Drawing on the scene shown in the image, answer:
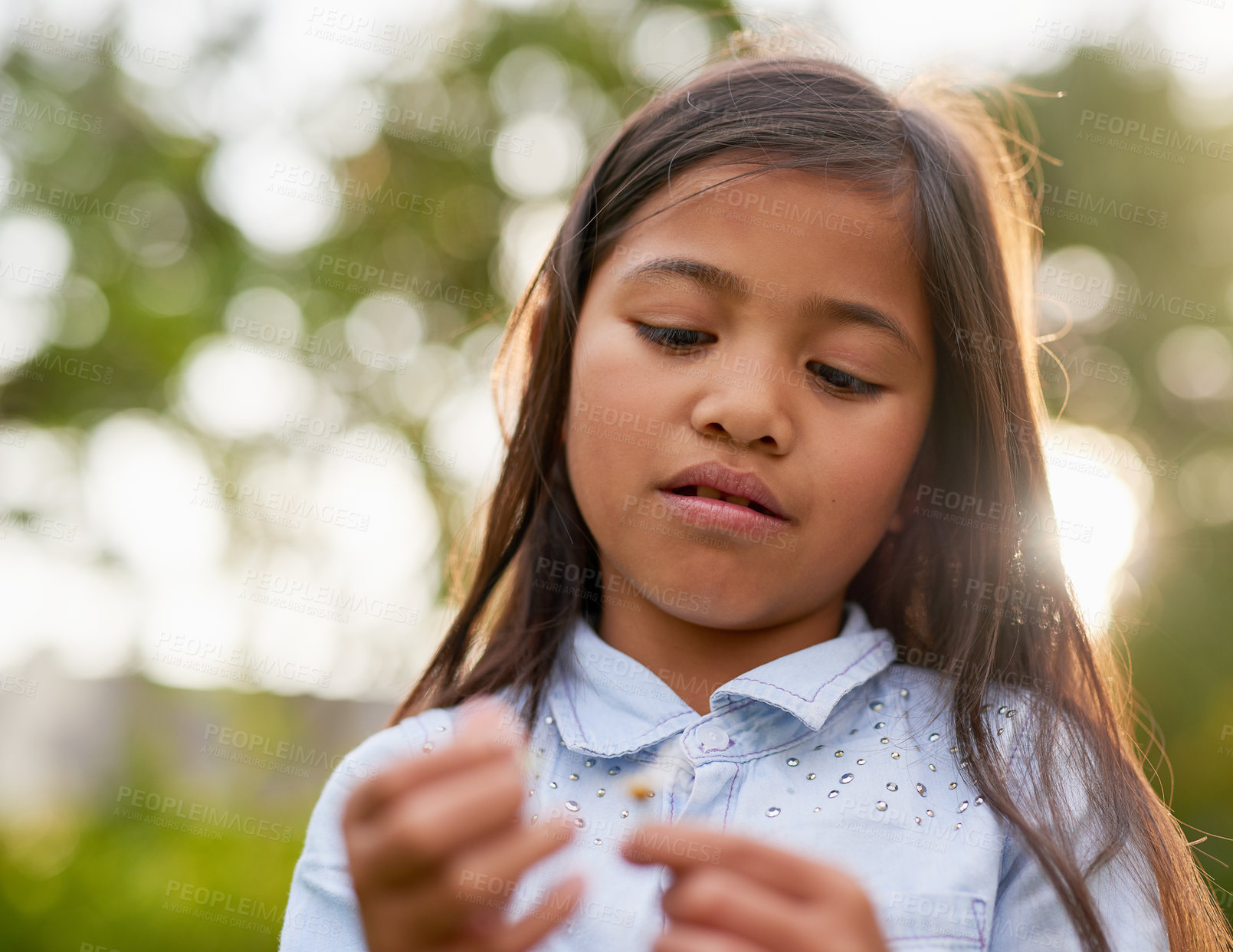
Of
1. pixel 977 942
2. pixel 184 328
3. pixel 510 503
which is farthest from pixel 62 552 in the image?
pixel 977 942

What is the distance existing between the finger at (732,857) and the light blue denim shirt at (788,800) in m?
0.35

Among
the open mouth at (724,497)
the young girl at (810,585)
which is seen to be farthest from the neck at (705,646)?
the open mouth at (724,497)

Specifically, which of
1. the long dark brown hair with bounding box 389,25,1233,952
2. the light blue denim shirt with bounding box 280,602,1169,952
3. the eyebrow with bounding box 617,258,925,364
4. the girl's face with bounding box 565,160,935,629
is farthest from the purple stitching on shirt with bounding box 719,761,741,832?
the eyebrow with bounding box 617,258,925,364

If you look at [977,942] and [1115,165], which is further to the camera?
[1115,165]

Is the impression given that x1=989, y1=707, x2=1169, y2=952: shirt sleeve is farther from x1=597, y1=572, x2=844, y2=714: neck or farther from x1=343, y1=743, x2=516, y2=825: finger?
x1=343, y1=743, x2=516, y2=825: finger

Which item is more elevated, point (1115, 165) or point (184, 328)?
point (1115, 165)

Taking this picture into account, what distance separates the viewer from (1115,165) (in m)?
6.11

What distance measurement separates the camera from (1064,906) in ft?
4.33

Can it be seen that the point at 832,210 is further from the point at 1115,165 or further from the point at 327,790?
the point at 1115,165

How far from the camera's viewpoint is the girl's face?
1.45 m

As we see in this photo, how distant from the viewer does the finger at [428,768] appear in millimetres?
975

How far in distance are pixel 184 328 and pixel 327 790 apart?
25.9 feet

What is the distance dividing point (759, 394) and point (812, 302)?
174mm

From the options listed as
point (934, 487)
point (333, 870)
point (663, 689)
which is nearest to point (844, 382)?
point (934, 487)
